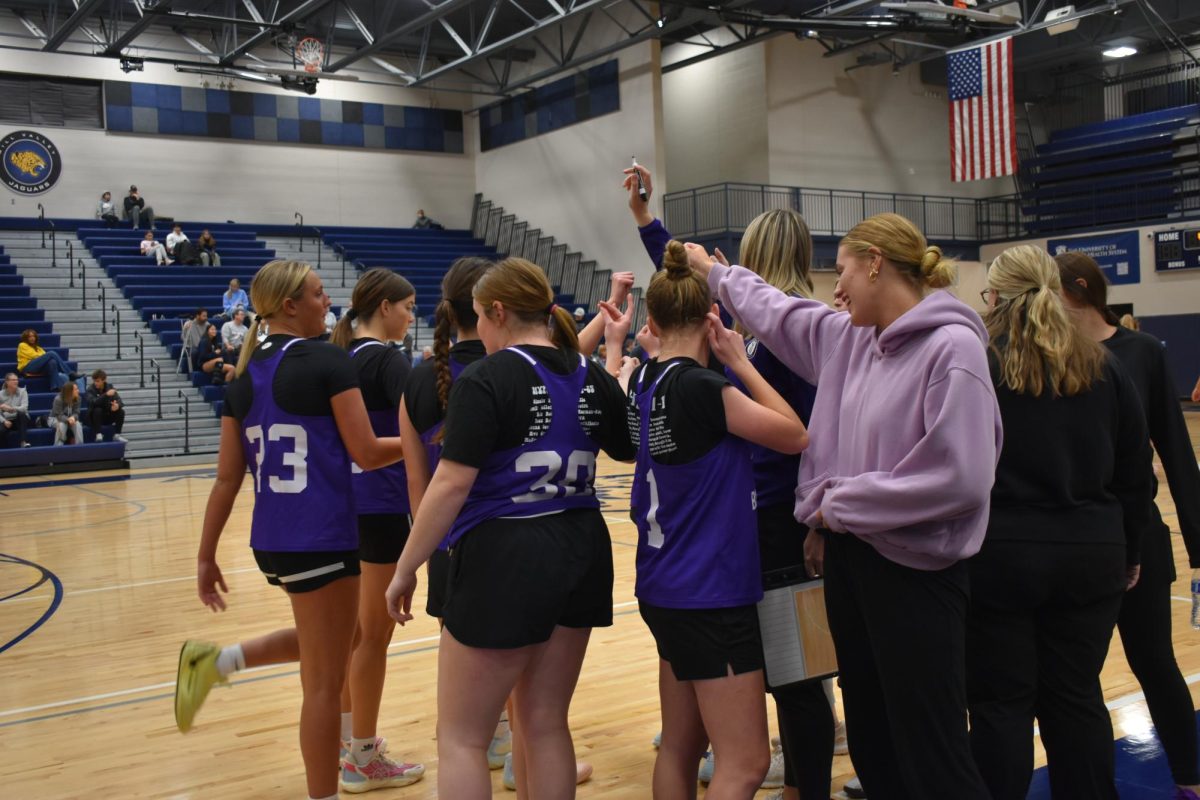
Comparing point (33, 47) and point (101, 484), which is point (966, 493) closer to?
point (101, 484)

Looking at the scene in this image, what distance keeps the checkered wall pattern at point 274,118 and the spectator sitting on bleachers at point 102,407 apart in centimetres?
955

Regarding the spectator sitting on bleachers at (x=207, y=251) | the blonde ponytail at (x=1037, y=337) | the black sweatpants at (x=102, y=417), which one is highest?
the spectator sitting on bleachers at (x=207, y=251)

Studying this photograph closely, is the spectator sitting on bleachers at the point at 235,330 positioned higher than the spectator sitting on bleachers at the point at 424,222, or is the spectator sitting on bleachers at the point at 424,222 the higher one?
the spectator sitting on bleachers at the point at 424,222

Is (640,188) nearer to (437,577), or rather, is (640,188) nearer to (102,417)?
(437,577)

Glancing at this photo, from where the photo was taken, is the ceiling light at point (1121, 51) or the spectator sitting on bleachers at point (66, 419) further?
the ceiling light at point (1121, 51)

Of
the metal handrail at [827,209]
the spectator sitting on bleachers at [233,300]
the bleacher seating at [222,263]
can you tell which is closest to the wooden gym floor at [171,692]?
the spectator sitting on bleachers at [233,300]

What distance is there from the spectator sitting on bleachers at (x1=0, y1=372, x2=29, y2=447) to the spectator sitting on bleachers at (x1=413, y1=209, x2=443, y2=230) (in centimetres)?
1213

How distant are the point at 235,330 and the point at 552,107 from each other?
9.68 m

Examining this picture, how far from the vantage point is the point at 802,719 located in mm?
2699

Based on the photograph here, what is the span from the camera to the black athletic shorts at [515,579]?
2447mm

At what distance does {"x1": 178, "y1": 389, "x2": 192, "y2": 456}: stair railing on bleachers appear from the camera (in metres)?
16.1

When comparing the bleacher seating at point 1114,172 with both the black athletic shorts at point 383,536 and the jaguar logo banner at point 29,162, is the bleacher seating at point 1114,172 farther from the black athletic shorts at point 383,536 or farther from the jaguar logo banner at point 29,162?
the black athletic shorts at point 383,536

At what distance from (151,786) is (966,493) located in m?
2.88

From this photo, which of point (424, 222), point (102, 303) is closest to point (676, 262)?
point (102, 303)
